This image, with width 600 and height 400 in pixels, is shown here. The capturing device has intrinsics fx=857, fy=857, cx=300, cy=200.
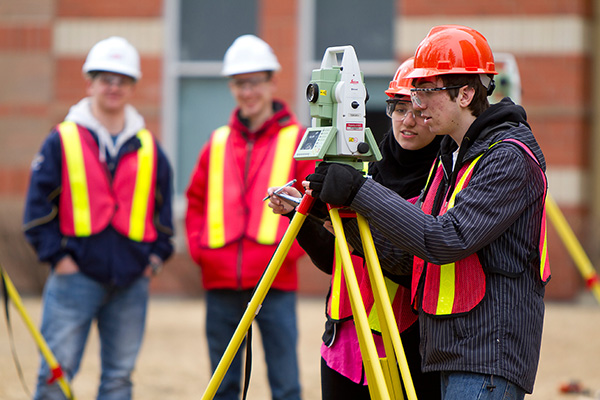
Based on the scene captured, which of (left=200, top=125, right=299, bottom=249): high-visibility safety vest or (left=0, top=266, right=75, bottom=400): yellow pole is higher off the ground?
(left=200, top=125, right=299, bottom=249): high-visibility safety vest

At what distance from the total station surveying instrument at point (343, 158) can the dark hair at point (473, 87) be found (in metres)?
0.33

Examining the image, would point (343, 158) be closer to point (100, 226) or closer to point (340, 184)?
point (340, 184)

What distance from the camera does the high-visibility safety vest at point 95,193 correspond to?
4.60m

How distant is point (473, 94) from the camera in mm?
2711

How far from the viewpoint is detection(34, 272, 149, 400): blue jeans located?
4.48 meters

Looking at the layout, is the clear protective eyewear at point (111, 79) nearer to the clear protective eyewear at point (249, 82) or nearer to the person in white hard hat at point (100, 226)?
the person in white hard hat at point (100, 226)

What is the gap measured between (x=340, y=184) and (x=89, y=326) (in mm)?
2423

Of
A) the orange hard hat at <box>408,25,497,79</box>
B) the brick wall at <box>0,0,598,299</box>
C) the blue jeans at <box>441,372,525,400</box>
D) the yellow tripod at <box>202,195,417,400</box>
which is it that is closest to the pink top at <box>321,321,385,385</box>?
the yellow tripod at <box>202,195,417,400</box>

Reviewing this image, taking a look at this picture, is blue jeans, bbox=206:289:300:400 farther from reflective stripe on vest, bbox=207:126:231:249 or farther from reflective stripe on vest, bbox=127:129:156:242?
reflective stripe on vest, bbox=127:129:156:242

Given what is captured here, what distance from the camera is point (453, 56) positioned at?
269cm

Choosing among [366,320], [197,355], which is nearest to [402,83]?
[366,320]

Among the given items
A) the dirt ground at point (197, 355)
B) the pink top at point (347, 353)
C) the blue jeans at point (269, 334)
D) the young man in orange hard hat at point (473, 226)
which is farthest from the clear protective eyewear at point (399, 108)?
the dirt ground at point (197, 355)

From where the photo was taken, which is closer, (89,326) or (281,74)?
(89,326)

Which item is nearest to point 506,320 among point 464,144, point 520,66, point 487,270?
point 487,270
